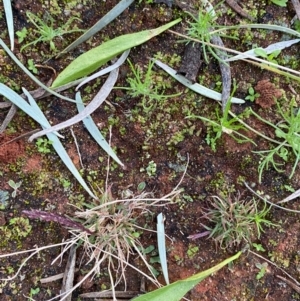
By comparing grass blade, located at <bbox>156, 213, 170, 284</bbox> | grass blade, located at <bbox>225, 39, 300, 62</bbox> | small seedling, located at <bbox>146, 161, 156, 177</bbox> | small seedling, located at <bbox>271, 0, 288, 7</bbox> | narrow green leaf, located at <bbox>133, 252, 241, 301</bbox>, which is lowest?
narrow green leaf, located at <bbox>133, 252, 241, 301</bbox>

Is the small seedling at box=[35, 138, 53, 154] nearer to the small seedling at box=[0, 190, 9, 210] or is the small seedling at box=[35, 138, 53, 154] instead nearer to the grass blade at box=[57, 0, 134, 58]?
the small seedling at box=[0, 190, 9, 210]

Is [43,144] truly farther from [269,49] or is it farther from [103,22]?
[269,49]

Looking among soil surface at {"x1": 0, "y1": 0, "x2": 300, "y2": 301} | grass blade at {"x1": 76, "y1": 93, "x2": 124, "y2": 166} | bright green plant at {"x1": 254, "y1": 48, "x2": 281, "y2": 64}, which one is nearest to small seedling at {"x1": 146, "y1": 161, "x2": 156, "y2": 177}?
soil surface at {"x1": 0, "y1": 0, "x2": 300, "y2": 301}

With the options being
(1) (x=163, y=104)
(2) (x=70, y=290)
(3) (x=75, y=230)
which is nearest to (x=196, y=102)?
(1) (x=163, y=104)

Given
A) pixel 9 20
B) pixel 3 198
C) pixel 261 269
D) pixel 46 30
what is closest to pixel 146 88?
pixel 46 30

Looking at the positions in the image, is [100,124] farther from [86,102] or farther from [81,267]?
[81,267]

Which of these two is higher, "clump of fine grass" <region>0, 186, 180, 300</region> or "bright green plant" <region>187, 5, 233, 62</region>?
"bright green plant" <region>187, 5, 233, 62</region>
